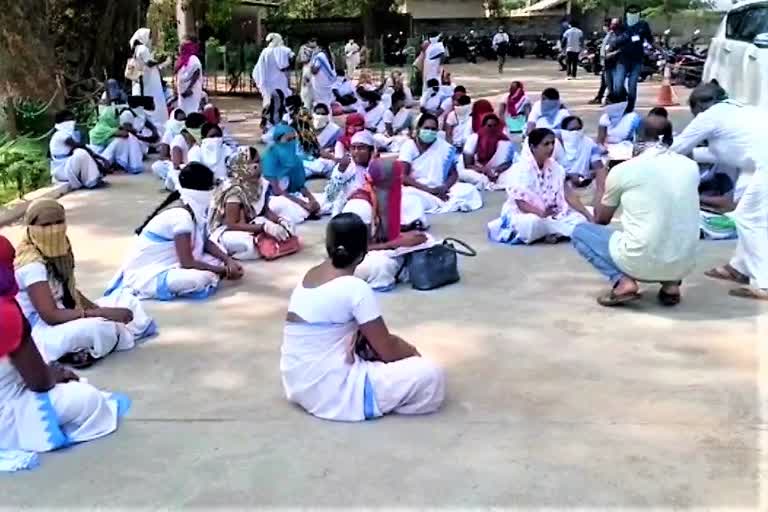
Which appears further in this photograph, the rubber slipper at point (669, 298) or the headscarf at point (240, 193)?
the headscarf at point (240, 193)

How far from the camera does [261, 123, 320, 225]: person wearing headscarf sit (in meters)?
8.05

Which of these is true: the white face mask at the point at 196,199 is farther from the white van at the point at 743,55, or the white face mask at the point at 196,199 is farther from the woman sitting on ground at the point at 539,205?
the white van at the point at 743,55

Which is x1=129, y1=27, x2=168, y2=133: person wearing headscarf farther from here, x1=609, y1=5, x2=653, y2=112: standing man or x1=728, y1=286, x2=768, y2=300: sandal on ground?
x1=728, y1=286, x2=768, y2=300: sandal on ground

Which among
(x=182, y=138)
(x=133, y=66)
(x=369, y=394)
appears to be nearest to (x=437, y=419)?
(x=369, y=394)

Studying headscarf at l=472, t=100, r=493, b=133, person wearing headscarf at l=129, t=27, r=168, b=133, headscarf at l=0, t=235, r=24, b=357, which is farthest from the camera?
person wearing headscarf at l=129, t=27, r=168, b=133

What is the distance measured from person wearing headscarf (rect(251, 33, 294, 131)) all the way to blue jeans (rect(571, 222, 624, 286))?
335 inches

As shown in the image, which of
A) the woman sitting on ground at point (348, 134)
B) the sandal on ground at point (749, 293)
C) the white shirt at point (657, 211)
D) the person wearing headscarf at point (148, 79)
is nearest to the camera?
the white shirt at point (657, 211)

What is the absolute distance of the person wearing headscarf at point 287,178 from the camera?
26.4 feet

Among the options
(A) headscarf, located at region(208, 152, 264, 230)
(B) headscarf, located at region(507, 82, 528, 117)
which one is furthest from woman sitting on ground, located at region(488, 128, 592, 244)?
(B) headscarf, located at region(507, 82, 528, 117)

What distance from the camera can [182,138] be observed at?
9258mm

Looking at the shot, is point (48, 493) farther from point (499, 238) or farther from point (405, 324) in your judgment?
point (499, 238)

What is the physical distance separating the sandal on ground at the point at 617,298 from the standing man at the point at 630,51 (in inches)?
301

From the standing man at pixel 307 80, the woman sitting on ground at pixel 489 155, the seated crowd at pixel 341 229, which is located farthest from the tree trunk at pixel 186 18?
the woman sitting on ground at pixel 489 155

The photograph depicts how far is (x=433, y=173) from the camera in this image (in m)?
8.56
